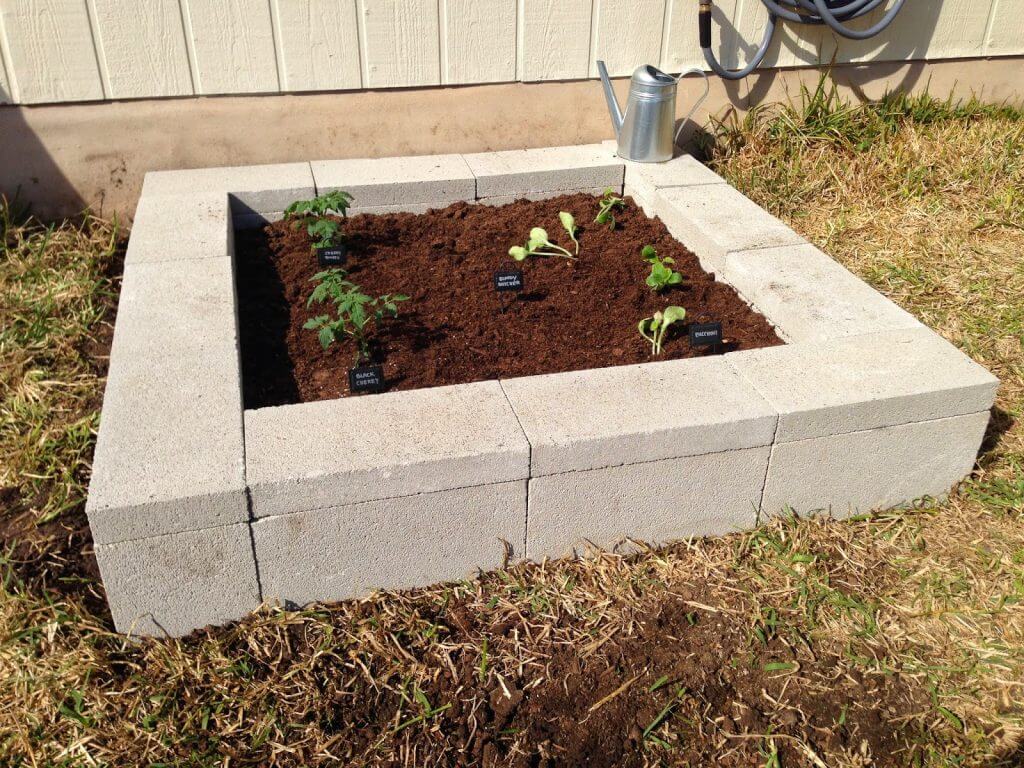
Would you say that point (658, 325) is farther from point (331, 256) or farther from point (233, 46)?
point (233, 46)

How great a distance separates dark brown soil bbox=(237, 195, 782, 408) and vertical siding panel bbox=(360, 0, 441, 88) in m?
0.60

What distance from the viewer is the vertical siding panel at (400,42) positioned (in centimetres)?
357

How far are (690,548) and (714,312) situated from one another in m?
0.87

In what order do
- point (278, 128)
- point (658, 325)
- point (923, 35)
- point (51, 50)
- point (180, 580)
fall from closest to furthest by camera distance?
point (180, 580)
point (658, 325)
point (51, 50)
point (278, 128)
point (923, 35)

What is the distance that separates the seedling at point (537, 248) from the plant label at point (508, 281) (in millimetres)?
220

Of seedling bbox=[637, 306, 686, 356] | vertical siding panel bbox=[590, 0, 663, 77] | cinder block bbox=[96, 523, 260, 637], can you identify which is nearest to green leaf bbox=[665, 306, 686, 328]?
seedling bbox=[637, 306, 686, 356]

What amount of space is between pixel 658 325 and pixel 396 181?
4.51ft

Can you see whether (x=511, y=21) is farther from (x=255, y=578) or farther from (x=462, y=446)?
(x=255, y=578)

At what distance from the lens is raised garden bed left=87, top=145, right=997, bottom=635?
6.52 ft

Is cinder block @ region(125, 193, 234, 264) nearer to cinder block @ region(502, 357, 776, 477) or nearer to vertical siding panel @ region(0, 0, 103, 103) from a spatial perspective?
vertical siding panel @ region(0, 0, 103, 103)

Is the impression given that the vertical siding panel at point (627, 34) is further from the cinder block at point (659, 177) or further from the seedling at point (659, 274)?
the seedling at point (659, 274)

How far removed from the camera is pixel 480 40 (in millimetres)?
3713

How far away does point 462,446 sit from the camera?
81.0 inches

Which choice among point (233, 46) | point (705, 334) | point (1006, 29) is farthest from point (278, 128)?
point (1006, 29)
